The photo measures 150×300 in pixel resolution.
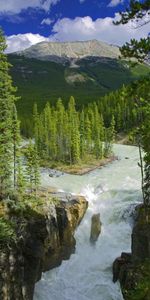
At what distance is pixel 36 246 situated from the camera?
123 feet

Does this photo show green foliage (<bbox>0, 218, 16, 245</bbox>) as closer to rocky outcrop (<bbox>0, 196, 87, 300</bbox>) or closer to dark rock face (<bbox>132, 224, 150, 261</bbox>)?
rocky outcrop (<bbox>0, 196, 87, 300</bbox>)

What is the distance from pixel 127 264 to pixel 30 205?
1111 cm

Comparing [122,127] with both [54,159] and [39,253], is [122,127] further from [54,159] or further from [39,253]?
[39,253]

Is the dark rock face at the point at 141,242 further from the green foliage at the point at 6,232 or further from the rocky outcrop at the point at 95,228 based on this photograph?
the rocky outcrop at the point at 95,228

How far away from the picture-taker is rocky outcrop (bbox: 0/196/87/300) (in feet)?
108

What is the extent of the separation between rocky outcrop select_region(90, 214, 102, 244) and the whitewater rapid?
1.72 ft

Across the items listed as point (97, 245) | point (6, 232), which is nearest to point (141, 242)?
point (97, 245)

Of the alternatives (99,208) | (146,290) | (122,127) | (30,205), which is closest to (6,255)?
(30,205)

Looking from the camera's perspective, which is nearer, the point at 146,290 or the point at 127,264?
the point at 146,290

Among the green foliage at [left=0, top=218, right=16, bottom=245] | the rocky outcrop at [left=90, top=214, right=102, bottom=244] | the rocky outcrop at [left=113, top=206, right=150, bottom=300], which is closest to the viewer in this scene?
the green foliage at [left=0, top=218, right=16, bottom=245]

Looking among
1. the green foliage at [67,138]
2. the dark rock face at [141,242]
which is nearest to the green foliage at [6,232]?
the dark rock face at [141,242]

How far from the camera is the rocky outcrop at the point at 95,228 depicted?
49344mm

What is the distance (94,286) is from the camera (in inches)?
1578

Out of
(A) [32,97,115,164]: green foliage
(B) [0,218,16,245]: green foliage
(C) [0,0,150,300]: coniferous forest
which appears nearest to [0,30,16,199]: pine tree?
(C) [0,0,150,300]: coniferous forest
